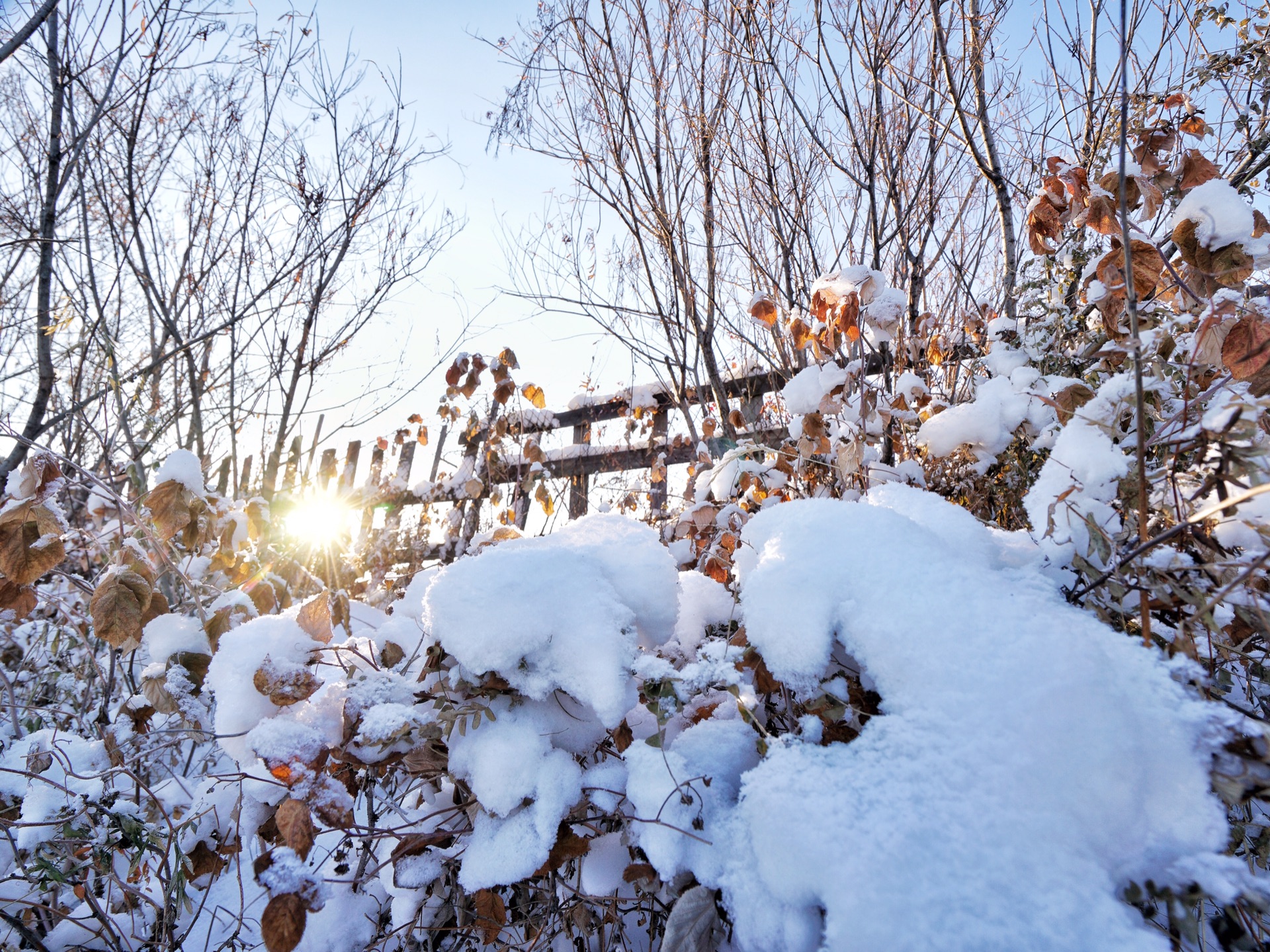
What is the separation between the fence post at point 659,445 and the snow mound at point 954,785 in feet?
9.13

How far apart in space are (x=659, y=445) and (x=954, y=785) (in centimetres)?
369

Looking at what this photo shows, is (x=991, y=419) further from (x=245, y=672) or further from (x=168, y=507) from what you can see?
(x=168, y=507)

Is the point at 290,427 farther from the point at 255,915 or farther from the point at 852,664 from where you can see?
the point at 852,664

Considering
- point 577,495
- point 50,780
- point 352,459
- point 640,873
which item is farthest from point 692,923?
point 352,459

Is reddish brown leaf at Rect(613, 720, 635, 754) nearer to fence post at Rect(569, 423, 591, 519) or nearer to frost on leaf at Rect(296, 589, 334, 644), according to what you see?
frost on leaf at Rect(296, 589, 334, 644)

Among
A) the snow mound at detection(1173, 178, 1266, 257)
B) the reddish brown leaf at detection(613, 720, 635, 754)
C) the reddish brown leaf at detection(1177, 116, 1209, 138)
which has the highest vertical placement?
the reddish brown leaf at detection(1177, 116, 1209, 138)

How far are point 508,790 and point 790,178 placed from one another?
7.95 feet

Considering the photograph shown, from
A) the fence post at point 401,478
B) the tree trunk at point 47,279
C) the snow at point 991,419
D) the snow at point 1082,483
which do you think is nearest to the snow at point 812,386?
the snow at point 991,419

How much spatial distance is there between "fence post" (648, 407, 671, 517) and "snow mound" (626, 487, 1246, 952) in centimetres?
278

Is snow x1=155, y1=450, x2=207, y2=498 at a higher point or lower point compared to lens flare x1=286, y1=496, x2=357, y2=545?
higher

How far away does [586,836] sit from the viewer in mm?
826

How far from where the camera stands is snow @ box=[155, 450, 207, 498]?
4.51ft

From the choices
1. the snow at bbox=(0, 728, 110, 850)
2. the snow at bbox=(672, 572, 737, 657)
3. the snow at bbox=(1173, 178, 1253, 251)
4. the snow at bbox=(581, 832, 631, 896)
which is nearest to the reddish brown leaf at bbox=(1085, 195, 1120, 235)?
the snow at bbox=(1173, 178, 1253, 251)

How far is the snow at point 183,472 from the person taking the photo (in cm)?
137
